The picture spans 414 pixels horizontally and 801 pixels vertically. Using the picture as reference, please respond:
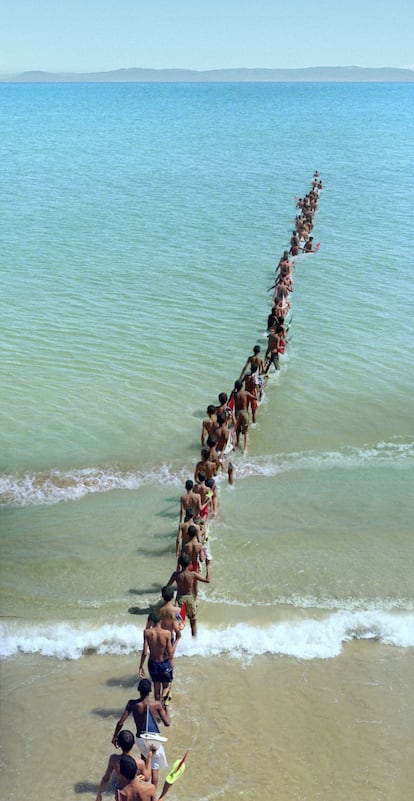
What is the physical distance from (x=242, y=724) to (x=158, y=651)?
1290 millimetres

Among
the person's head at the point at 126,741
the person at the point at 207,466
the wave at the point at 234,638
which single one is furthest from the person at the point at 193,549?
the person's head at the point at 126,741

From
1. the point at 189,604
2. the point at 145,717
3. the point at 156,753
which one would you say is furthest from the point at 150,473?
the point at 156,753

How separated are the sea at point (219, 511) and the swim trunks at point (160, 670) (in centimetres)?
56

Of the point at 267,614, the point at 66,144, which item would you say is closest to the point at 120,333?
the point at 267,614

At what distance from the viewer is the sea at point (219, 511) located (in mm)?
8141

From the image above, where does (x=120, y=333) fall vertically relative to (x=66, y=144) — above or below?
below

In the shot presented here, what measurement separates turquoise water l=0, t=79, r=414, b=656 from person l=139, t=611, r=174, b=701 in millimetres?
1304

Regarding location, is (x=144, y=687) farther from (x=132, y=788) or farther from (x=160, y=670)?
(x=132, y=788)

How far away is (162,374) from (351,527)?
284 inches

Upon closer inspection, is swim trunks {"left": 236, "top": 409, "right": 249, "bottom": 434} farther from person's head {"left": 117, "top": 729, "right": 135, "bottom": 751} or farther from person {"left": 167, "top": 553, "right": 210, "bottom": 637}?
person's head {"left": 117, "top": 729, "right": 135, "bottom": 751}

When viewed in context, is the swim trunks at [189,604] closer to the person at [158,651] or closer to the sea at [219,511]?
the sea at [219,511]

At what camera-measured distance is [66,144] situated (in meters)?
69.6

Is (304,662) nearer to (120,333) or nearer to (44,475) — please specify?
(44,475)

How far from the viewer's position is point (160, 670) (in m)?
8.18
